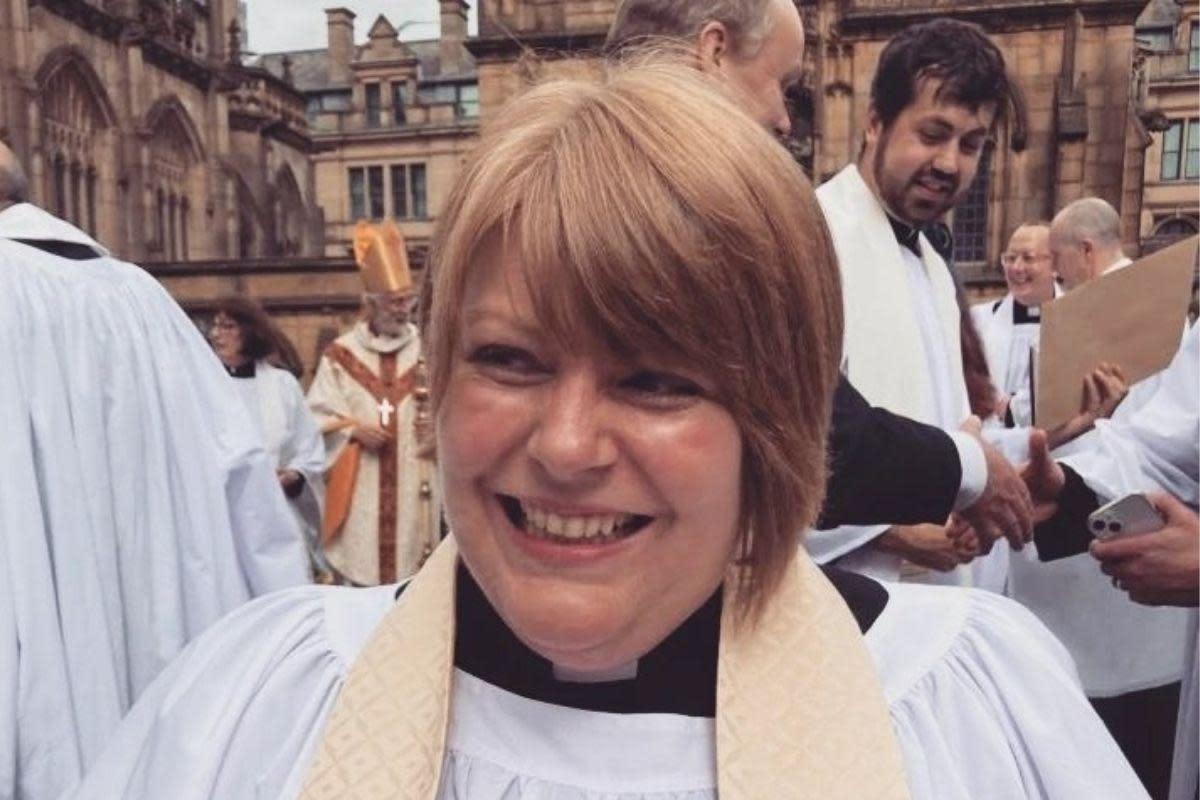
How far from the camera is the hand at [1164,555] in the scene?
7.84ft

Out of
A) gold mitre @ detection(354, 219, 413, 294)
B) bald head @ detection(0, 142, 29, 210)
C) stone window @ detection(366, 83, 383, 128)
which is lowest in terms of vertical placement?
gold mitre @ detection(354, 219, 413, 294)

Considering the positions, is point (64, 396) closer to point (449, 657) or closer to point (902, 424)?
point (449, 657)

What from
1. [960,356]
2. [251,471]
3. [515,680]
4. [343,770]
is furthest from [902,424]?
[251,471]

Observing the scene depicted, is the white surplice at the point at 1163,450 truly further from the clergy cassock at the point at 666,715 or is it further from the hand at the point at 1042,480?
the clergy cassock at the point at 666,715

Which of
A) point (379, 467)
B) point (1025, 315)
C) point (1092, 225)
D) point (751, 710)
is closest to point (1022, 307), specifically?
point (1025, 315)

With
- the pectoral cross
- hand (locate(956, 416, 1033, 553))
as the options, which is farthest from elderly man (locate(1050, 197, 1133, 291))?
the pectoral cross

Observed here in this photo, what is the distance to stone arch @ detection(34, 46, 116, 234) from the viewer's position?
23.1 meters

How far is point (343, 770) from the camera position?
4.28ft

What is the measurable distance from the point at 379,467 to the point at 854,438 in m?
4.95

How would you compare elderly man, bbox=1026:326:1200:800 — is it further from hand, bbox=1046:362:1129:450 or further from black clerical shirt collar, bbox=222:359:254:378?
black clerical shirt collar, bbox=222:359:254:378

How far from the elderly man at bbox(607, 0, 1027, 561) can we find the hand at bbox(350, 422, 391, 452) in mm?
4420

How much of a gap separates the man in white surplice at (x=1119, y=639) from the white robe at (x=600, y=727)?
2163 mm

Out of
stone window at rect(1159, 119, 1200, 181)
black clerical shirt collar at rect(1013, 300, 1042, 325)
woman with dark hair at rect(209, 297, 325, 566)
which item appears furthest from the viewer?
stone window at rect(1159, 119, 1200, 181)

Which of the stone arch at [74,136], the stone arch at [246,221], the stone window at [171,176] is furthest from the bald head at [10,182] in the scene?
the stone arch at [246,221]
